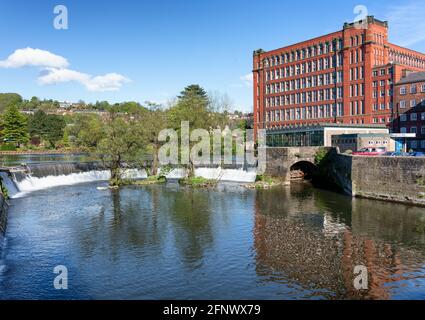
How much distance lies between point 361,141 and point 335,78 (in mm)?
34956

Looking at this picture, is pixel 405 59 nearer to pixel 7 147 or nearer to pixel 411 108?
pixel 411 108

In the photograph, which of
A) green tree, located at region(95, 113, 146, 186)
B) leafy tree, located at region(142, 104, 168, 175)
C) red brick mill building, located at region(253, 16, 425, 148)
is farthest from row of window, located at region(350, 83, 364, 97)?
green tree, located at region(95, 113, 146, 186)

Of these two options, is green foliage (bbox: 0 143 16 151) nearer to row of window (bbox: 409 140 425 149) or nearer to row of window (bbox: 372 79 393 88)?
row of window (bbox: 372 79 393 88)

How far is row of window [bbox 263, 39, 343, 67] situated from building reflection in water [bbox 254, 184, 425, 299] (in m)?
60.5

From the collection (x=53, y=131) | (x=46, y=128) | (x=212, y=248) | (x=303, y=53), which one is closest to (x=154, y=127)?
Result: (x=212, y=248)

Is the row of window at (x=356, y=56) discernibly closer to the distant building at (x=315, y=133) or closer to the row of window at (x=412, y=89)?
the row of window at (x=412, y=89)

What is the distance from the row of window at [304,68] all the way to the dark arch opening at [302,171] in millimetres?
35900

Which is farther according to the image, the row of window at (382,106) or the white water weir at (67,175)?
the row of window at (382,106)

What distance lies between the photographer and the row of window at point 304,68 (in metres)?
100

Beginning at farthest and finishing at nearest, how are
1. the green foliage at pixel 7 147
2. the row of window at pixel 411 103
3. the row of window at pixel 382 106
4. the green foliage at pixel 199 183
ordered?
1. the green foliage at pixel 7 147
2. the row of window at pixel 382 106
3. the row of window at pixel 411 103
4. the green foliage at pixel 199 183

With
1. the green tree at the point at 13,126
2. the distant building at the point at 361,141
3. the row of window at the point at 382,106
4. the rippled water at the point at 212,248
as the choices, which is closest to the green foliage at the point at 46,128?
the green tree at the point at 13,126

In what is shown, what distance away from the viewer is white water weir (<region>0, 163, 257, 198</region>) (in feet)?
192

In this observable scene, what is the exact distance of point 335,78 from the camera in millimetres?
99750

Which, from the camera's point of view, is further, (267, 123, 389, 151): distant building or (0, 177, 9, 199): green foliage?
(267, 123, 389, 151): distant building
